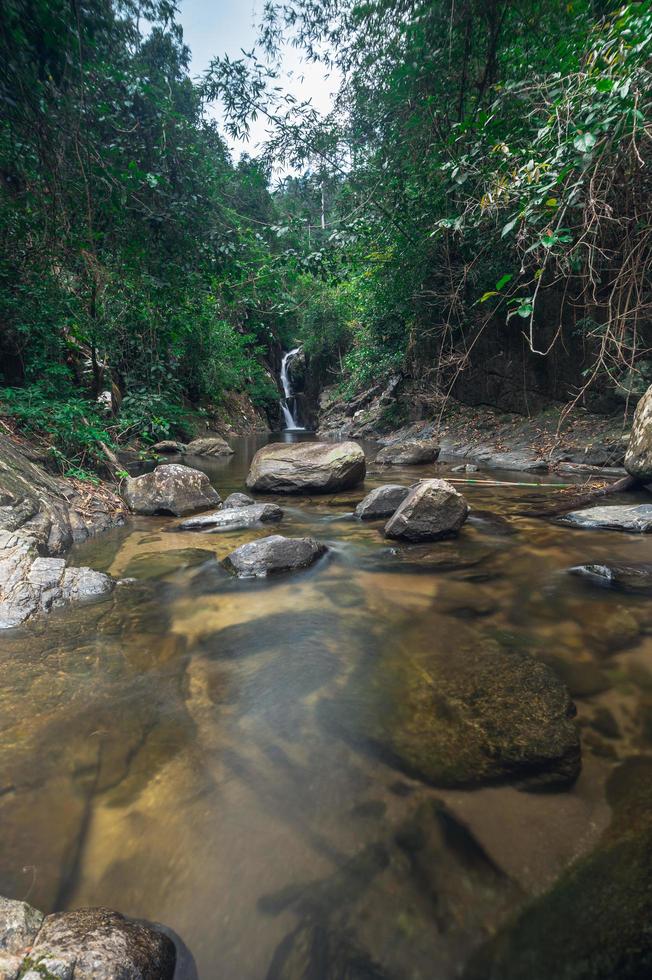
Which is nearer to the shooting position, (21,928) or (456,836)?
(21,928)

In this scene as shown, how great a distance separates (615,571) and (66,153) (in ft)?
18.3

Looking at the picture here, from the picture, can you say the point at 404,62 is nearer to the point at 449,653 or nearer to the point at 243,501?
the point at 243,501

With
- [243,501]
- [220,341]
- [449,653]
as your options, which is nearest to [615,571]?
[449,653]

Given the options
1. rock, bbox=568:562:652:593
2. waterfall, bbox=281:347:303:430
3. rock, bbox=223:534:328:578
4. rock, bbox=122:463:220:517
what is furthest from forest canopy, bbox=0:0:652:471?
waterfall, bbox=281:347:303:430

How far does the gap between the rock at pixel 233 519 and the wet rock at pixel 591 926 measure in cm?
375

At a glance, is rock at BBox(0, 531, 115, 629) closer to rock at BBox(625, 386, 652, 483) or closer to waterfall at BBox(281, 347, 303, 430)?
rock at BBox(625, 386, 652, 483)

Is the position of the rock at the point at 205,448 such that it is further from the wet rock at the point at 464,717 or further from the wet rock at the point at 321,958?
the wet rock at the point at 321,958

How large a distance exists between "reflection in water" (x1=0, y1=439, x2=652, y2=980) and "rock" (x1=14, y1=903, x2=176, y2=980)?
0.10 m

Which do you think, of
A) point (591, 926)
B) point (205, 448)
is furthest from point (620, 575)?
point (205, 448)

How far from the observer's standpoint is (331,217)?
8328 mm

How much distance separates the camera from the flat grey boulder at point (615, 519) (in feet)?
12.2

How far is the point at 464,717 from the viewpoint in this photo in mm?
1623

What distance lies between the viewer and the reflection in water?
40.4 inches

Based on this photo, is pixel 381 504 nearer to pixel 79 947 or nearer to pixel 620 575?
pixel 620 575
